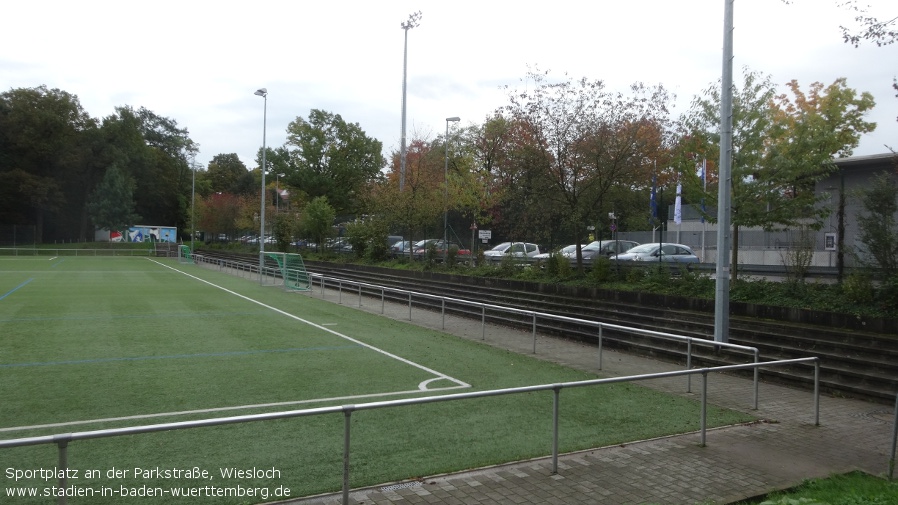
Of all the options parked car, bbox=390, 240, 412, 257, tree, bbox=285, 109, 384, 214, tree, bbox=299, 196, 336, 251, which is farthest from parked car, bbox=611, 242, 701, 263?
tree, bbox=285, 109, 384, 214

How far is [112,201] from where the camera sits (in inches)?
2862

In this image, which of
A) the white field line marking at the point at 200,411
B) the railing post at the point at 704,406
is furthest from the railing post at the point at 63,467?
the railing post at the point at 704,406

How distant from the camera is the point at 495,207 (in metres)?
29.5

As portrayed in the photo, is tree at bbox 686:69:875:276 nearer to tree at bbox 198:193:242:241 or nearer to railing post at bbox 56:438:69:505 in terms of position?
railing post at bbox 56:438:69:505

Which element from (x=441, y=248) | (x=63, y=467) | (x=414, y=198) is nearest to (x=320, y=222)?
(x=414, y=198)

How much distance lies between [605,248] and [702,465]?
13.8 m

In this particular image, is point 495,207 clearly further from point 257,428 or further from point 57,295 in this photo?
point 257,428

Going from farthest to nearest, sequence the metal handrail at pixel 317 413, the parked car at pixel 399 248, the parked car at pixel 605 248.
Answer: the parked car at pixel 399 248 → the parked car at pixel 605 248 → the metal handrail at pixel 317 413

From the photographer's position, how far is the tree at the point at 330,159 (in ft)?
215

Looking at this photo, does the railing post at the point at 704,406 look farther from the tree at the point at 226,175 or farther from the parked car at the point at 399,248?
the tree at the point at 226,175

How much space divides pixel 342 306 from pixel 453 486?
1720 centimetres

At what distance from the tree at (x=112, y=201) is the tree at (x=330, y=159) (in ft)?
68.9

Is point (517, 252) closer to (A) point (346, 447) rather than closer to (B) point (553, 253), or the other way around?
(B) point (553, 253)

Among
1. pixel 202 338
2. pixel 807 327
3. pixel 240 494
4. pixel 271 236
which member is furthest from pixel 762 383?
pixel 271 236
